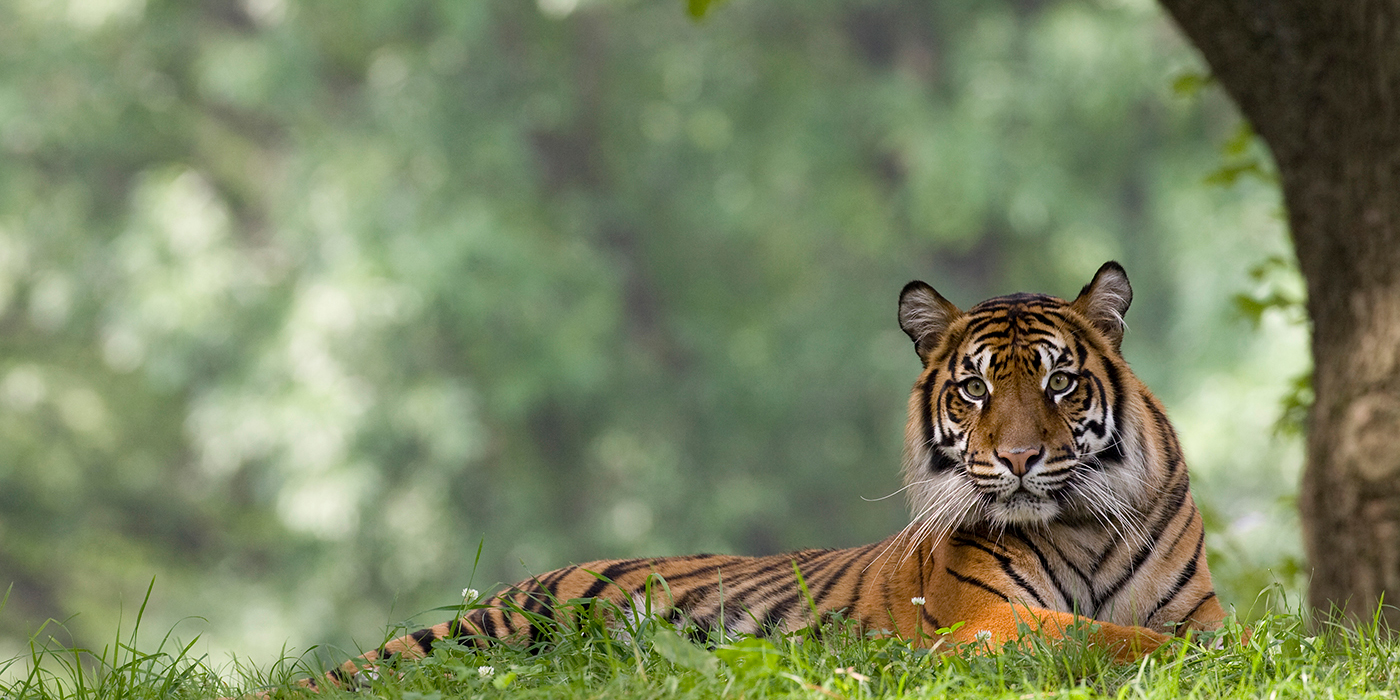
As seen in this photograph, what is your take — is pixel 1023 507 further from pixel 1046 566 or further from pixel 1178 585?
pixel 1178 585

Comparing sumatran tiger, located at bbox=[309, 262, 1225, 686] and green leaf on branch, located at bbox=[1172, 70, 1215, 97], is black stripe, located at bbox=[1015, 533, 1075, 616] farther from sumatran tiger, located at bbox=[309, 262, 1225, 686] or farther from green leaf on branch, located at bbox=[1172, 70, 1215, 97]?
green leaf on branch, located at bbox=[1172, 70, 1215, 97]

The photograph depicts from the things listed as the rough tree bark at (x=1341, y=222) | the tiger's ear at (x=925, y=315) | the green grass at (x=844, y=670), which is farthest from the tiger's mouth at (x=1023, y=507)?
the rough tree bark at (x=1341, y=222)

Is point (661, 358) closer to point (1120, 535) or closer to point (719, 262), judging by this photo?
point (719, 262)

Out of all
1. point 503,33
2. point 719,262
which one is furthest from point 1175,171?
point 503,33

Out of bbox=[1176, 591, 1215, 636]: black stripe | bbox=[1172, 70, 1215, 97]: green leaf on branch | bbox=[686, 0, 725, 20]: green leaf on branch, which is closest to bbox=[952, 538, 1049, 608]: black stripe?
bbox=[1176, 591, 1215, 636]: black stripe

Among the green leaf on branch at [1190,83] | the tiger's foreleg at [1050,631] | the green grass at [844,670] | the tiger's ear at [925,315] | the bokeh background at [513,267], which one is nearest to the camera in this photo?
the green grass at [844,670]

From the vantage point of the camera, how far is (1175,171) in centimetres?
1314

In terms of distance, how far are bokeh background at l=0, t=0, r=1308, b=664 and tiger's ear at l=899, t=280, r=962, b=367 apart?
9.41 metres

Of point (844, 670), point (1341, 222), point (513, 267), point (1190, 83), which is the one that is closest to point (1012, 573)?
point (844, 670)

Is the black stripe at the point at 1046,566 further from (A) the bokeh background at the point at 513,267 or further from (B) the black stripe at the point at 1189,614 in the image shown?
(A) the bokeh background at the point at 513,267

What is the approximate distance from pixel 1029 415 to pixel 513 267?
35.3 ft

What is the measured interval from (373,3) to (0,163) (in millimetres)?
4613

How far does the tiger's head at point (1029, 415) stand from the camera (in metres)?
2.37

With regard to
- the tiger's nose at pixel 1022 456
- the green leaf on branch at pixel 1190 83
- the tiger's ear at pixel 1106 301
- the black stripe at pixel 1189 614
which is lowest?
the black stripe at pixel 1189 614
